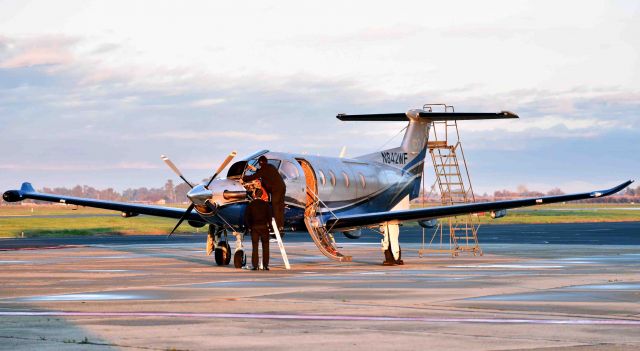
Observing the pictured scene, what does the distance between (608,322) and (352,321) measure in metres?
3.42

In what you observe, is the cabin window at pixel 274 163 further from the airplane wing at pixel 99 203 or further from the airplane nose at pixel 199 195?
the airplane wing at pixel 99 203

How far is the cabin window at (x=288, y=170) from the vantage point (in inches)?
1265

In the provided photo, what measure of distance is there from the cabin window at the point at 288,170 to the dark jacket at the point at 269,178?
176 cm

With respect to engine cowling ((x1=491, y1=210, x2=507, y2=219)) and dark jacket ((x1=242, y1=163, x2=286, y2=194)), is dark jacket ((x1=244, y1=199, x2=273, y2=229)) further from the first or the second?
engine cowling ((x1=491, y1=210, x2=507, y2=219))

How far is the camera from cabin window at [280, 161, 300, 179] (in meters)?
32.1

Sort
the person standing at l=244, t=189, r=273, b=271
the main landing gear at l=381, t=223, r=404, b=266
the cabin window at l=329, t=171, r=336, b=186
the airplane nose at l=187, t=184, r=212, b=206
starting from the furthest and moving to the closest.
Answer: the cabin window at l=329, t=171, r=336, b=186
the main landing gear at l=381, t=223, r=404, b=266
the person standing at l=244, t=189, r=273, b=271
the airplane nose at l=187, t=184, r=212, b=206

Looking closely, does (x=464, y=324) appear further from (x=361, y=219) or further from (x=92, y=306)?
(x=361, y=219)

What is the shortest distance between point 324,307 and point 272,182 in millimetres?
13578

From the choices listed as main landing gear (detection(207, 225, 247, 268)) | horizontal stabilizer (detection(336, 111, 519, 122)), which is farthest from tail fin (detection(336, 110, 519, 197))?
main landing gear (detection(207, 225, 247, 268))

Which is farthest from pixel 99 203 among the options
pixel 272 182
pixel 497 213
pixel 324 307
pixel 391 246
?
pixel 324 307

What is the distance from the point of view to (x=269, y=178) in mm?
30156

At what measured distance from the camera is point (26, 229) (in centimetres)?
7431

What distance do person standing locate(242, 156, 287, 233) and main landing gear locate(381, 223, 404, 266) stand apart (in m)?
3.84

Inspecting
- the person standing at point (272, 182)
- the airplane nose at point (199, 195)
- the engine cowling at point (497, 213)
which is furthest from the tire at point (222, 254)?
the engine cowling at point (497, 213)
